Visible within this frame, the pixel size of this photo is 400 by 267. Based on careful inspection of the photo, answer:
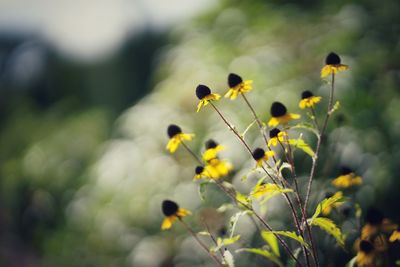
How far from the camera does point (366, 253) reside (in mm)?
936

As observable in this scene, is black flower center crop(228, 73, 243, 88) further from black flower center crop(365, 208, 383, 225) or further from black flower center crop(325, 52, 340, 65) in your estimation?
black flower center crop(365, 208, 383, 225)

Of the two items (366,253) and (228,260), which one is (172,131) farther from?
(366,253)

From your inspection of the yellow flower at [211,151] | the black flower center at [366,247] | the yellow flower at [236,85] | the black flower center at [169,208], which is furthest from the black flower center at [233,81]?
the black flower center at [366,247]

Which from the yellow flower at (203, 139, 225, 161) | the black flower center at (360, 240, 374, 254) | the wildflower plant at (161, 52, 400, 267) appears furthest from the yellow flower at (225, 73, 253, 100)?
the black flower center at (360, 240, 374, 254)

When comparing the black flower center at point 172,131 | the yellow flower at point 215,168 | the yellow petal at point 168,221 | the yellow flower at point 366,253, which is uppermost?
the black flower center at point 172,131

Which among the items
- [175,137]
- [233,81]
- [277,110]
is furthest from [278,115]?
[175,137]

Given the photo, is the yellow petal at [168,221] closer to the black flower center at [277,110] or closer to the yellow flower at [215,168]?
the yellow flower at [215,168]

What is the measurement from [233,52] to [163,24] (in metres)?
5.86

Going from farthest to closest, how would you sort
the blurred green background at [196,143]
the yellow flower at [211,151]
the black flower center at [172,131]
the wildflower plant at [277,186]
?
the blurred green background at [196,143] < the black flower center at [172,131] < the yellow flower at [211,151] < the wildflower plant at [277,186]

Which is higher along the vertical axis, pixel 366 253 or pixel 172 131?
pixel 172 131

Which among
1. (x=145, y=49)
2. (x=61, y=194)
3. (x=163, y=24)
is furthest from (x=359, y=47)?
(x=145, y=49)

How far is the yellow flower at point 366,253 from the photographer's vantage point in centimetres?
93

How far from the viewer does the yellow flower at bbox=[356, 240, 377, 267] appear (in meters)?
0.93

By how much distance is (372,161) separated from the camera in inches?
70.4
